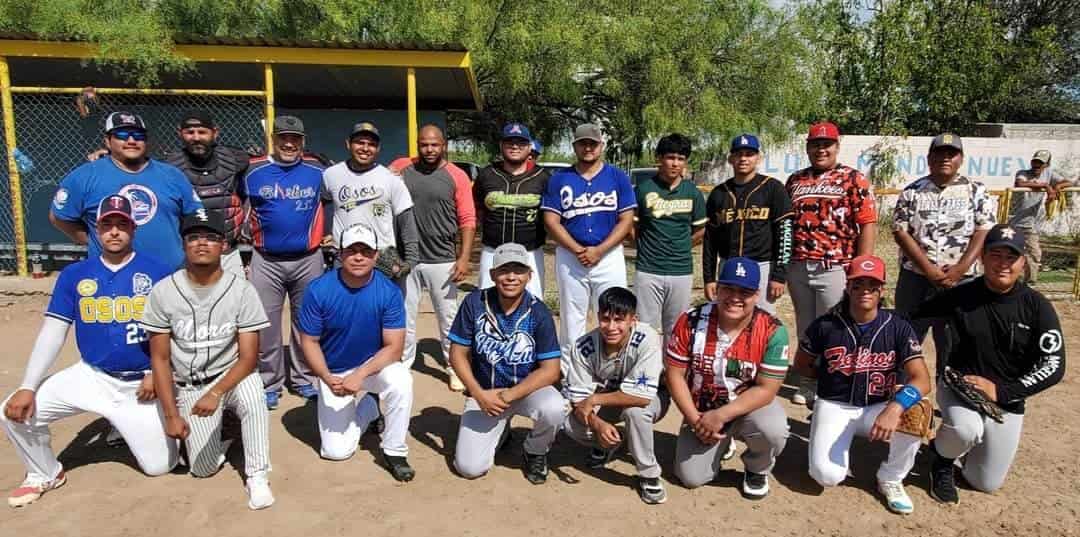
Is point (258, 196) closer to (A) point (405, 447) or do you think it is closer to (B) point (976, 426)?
(A) point (405, 447)

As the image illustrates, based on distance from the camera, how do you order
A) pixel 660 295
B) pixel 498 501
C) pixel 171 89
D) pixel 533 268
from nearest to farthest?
pixel 498 501 < pixel 660 295 < pixel 533 268 < pixel 171 89

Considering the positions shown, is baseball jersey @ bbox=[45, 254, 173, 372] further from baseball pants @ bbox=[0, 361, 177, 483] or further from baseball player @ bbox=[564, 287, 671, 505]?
baseball player @ bbox=[564, 287, 671, 505]

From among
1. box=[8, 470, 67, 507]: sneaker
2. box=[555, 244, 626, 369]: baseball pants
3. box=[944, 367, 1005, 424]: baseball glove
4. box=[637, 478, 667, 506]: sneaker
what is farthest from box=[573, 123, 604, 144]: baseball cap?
box=[8, 470, 67, 507]: sneaker

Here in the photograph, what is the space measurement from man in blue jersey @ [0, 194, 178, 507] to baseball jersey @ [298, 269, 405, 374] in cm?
78

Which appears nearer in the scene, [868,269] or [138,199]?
[868,269]

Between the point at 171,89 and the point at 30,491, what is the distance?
6875 mm

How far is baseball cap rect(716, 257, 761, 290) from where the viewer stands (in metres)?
3.32

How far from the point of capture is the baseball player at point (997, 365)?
3420mm

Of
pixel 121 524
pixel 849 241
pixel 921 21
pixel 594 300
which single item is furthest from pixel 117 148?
pixel 921 21

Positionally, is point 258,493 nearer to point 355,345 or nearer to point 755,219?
point 355,345

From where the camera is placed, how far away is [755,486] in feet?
11.4

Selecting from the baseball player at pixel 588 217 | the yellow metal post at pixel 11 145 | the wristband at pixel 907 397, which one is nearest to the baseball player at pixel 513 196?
the baseball player at pixel 588 217

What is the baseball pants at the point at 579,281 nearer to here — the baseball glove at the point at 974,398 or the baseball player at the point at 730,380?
Answer: the baseball player at the point at 730,380

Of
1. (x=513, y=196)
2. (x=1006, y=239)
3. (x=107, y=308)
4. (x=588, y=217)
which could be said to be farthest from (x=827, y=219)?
(x=107, y=308)
